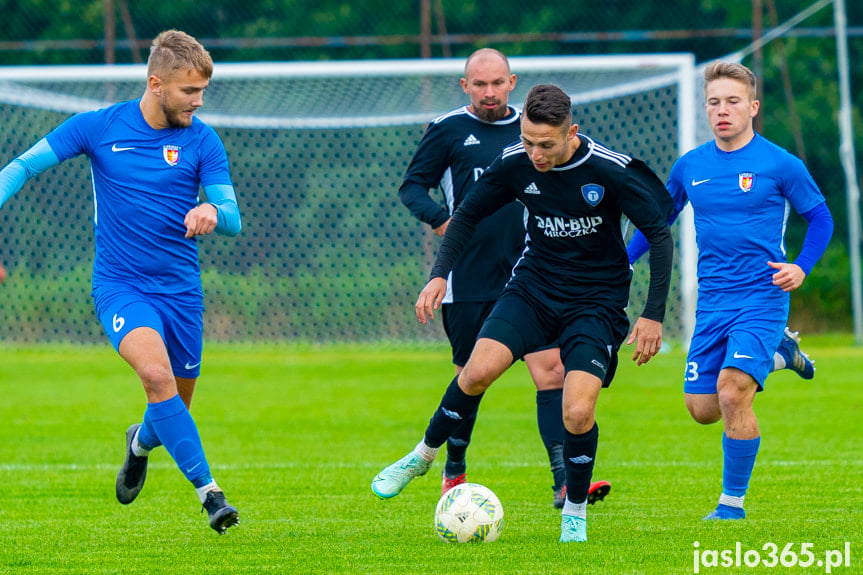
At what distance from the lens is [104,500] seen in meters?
6.60

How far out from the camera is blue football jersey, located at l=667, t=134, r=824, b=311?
224 inches

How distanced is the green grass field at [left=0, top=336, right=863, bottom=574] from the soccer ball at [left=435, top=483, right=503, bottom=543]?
0.26 feet

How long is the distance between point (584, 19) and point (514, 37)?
5.55 meters

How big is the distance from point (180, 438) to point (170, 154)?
1.38 meters

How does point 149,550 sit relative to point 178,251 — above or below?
below

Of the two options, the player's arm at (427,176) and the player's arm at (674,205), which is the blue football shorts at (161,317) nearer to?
the player's arm at (427,176)

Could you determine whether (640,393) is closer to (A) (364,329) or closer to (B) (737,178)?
(A) (364,329)

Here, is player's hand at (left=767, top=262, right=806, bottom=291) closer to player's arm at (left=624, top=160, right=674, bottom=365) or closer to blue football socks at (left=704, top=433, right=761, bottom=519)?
player's arm at (left=624, top=160, right=674, bottom=365)

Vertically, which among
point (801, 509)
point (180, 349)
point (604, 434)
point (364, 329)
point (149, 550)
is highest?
point (180, 349)

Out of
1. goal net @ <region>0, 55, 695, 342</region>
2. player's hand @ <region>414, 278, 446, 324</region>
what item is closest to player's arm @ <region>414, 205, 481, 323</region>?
player's hand @ <region>414, 278, 446, 324</region>

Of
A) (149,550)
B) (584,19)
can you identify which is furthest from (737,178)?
(584,19)

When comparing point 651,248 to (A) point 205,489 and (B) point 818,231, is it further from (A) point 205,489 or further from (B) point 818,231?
(A) point 205,489

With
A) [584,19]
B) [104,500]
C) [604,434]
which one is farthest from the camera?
[584,19]

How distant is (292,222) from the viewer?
17156mm
